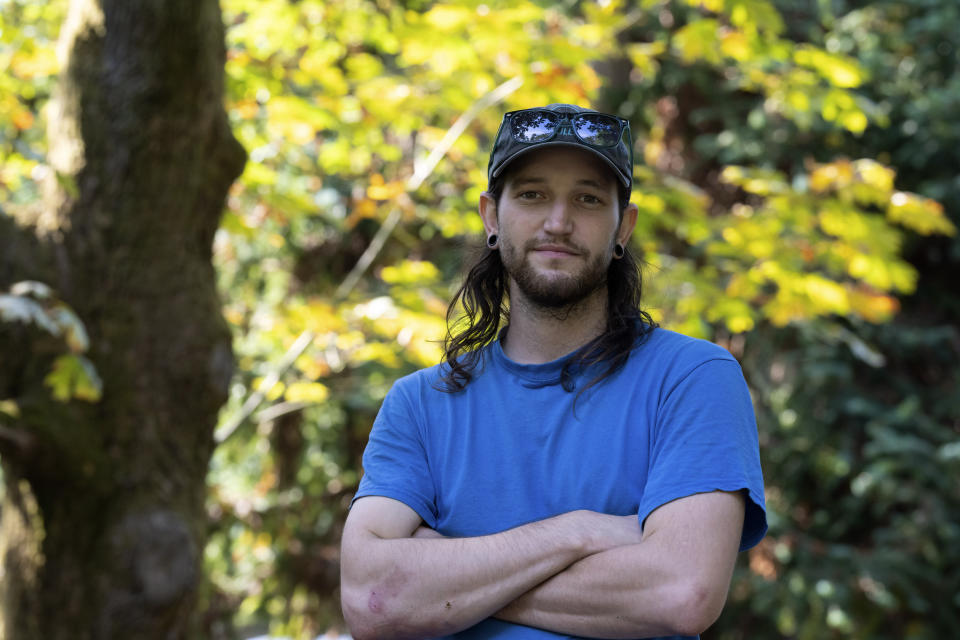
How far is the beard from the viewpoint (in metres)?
1.94

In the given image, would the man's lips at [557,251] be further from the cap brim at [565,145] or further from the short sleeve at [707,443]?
the short sleeve at [707,443]

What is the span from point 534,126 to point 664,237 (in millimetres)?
6685

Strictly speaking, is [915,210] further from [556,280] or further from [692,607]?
[692,607]

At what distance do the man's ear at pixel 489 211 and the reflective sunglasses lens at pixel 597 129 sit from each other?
281mm

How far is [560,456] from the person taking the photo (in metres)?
1.80

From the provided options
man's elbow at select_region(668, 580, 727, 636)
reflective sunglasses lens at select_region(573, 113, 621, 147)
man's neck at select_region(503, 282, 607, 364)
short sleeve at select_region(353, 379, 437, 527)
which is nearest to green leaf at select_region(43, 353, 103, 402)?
short sleeve at select_region(353, 379, 437, 527)

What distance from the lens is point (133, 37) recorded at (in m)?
3.93

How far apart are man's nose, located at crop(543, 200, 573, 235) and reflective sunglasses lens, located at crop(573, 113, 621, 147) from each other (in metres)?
0.14

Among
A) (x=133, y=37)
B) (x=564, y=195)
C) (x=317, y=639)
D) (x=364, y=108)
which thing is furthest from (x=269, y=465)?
(x=564, y=195)

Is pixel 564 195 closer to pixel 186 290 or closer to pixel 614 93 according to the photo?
pixel 186 290

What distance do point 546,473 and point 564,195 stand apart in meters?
0.58

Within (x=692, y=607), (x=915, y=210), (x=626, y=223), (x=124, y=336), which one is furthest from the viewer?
(x=915, y=210)

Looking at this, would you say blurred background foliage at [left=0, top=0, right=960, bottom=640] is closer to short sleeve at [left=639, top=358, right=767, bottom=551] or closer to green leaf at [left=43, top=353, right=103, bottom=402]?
green leaf at [left=43, top=353, right=103, bottom=402]

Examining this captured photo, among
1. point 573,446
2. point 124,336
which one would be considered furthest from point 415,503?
point 124,336
